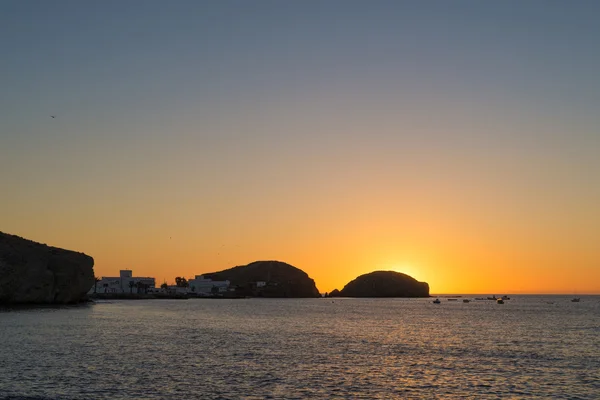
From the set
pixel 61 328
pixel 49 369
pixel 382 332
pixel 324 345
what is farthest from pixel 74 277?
pixel 49 369

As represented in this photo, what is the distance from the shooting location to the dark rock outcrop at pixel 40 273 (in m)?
153

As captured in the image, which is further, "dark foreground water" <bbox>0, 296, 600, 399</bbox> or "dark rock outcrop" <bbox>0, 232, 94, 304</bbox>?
"dark rock outcrop" <bbox>0, 232, 94, 304</bbox>

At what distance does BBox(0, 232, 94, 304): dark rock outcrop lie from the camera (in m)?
153

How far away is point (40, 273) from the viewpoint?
164 metres

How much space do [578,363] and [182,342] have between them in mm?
45191

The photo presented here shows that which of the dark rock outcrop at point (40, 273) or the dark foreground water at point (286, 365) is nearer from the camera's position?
the dark foreground water at point (286, 365)

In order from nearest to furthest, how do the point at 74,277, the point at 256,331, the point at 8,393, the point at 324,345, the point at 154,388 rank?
the point at 8,393, the point at 154,388, the point at 324,345, the point at 256,331, the point at 74,277

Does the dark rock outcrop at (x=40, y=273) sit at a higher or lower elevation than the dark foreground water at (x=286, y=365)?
higher

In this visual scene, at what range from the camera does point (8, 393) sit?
128ft

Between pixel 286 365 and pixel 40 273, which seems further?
pixel 40 273

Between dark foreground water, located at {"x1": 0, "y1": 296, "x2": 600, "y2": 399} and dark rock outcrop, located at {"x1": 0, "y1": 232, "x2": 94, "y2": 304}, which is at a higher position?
dark rock outcrop, located at {"x1": 0, "y1": 232, "x2": 94, "y2": 304}

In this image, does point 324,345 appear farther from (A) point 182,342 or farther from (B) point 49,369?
(B) point 49,369

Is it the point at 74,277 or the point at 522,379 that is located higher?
the point at 74,277

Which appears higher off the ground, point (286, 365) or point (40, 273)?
point (40, 273)
